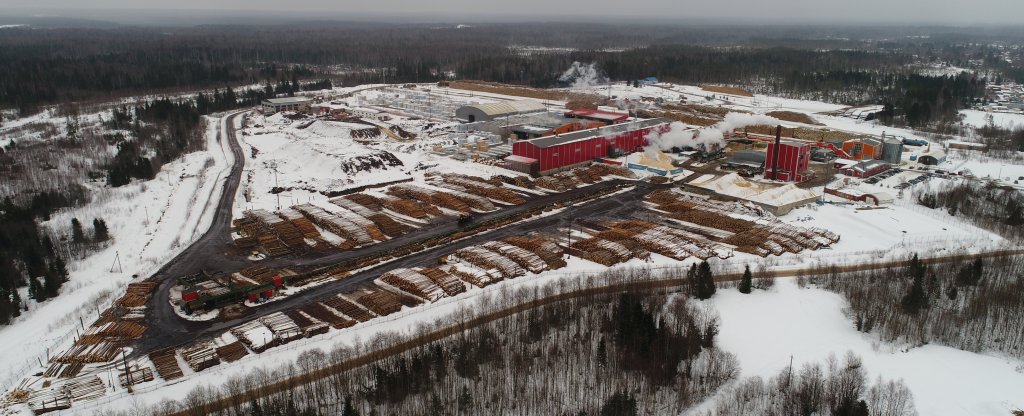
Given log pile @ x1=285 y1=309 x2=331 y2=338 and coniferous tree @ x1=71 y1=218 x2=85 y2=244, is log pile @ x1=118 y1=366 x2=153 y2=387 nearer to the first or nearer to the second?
log pile @ x1=285 y1=309 x2=331 y2=338

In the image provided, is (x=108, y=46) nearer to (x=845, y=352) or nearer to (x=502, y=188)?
(x=502, y=188)

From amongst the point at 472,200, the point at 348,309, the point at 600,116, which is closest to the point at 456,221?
the point at 472,200

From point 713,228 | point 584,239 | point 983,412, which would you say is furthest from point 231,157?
point 983,412

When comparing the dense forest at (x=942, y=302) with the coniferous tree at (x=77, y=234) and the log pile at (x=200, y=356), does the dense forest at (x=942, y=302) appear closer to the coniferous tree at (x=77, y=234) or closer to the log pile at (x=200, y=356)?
the log pile at (x=200, y=356)

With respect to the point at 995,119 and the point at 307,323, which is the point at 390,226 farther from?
the point at 995,119

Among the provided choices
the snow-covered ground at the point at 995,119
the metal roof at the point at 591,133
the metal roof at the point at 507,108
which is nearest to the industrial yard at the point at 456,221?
the metal roof at the point at 591,133

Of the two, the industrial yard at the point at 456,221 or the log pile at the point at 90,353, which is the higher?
the industrial yard at the point at 456,221

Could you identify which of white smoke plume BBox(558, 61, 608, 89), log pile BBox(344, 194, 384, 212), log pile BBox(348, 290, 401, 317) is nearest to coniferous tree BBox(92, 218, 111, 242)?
A: log pile BBox(344, 194, 384, 212)
